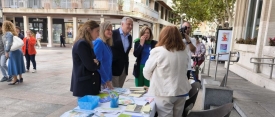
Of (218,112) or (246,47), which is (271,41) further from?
(218,112)

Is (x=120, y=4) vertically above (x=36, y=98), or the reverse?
(x=120, y=4)

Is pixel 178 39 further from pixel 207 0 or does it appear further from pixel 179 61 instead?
pixel 207 0

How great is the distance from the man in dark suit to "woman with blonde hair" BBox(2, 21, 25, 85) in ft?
11.5

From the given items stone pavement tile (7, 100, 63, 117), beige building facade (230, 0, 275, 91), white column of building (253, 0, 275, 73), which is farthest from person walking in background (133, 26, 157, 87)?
white column of building (253, 0, 275, 73)

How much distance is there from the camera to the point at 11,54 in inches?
210

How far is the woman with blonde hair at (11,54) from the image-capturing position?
512 cm

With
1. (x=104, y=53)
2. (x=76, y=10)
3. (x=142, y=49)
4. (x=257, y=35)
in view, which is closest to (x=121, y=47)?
(x=142, y=49)

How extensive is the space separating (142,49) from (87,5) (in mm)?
17522

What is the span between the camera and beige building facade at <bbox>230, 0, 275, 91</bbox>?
568 centimetres

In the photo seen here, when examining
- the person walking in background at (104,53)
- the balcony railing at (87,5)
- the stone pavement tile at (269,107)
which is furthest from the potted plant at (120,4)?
the stone pavement tile at (269,107)

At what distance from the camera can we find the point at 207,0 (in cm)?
1407

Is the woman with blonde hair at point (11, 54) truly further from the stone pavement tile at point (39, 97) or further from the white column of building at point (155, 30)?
the white column of building at point (155, 30)

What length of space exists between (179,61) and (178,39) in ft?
0.86

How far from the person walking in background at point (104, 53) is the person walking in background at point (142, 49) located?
64cm
